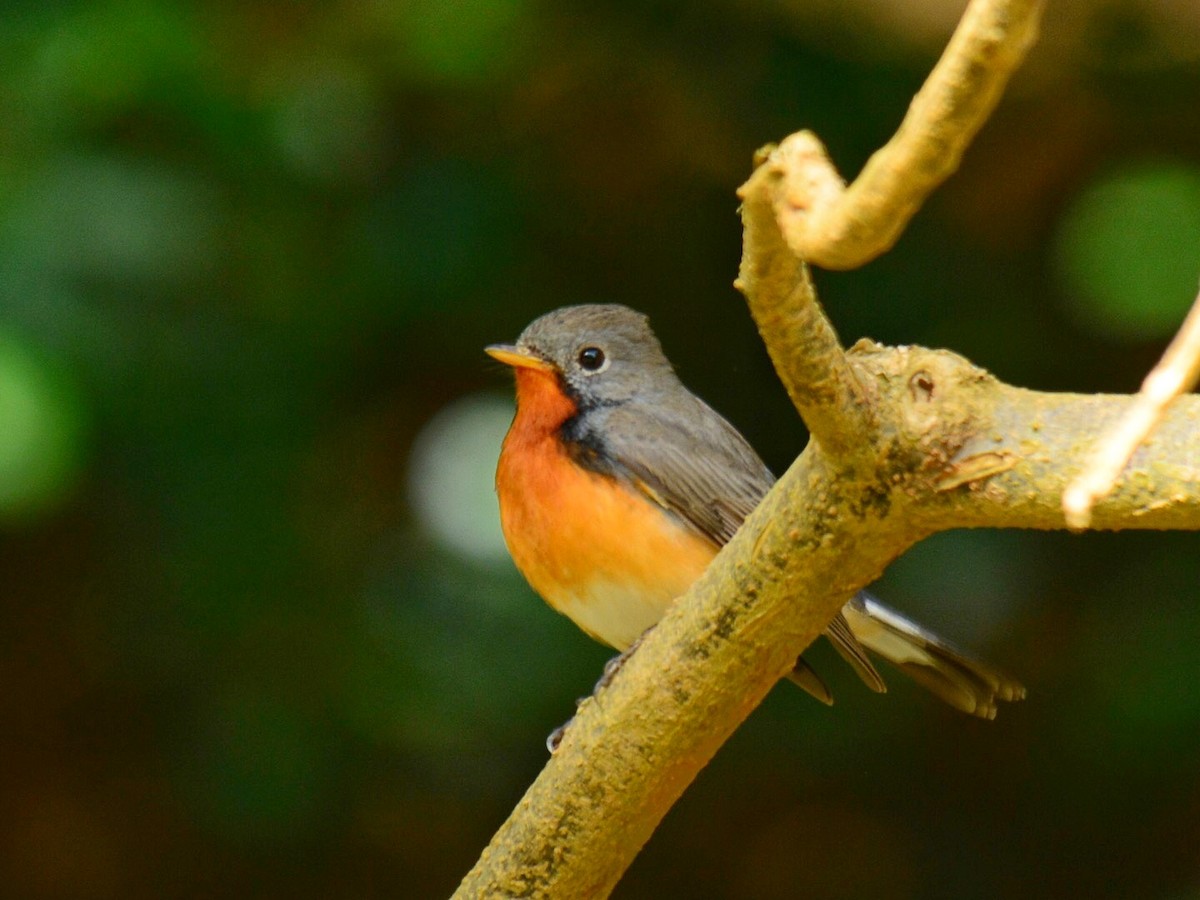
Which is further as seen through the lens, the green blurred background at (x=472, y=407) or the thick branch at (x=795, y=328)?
the green blurred background at (x=472, y=407)

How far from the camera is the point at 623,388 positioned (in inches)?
214

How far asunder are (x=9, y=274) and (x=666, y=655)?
9.51 feet

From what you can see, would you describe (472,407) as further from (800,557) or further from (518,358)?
(800,557)

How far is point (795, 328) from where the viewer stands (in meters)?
2.50

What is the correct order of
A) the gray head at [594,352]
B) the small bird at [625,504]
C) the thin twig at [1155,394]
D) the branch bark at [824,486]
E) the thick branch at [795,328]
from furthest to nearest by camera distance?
the gray head at [594,352] → the small bird at [625,504] → the thick branch at [795,328] → the branch bark at [824,486] → the thin twig at [1155,394]

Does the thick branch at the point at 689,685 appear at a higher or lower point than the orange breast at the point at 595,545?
lower

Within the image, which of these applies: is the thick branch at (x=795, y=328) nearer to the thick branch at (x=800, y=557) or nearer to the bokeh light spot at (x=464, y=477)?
the thick branch at (x=800, y=557)

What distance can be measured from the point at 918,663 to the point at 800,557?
6.81ft

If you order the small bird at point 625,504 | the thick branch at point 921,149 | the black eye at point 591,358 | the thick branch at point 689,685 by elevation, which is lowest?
the thick branch at point 689,685

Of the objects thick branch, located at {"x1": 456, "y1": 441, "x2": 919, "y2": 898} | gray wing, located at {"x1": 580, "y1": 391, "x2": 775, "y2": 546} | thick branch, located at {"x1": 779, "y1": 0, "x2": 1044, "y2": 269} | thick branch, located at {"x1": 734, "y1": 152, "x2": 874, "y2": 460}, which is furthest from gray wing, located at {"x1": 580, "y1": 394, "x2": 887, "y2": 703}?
thick branch, located at {"x1": 779, "y1": 0, "x2": 1044, "y2": 269}

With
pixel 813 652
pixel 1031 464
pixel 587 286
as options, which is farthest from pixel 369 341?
pixel 1031 464

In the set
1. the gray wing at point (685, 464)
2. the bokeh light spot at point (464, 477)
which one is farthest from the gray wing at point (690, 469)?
the bokeh light spot at point (464, 477)

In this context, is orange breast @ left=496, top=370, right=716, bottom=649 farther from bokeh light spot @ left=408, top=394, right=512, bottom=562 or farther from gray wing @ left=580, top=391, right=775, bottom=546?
bokeh light spot @ left=408, top=394, right=512, bottom=562

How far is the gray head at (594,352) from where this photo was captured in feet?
17.6
